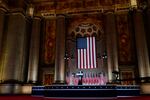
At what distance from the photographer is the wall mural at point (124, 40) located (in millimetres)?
16797

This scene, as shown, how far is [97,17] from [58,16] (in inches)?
145

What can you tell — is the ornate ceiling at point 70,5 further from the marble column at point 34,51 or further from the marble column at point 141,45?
the marble column at point 141,45

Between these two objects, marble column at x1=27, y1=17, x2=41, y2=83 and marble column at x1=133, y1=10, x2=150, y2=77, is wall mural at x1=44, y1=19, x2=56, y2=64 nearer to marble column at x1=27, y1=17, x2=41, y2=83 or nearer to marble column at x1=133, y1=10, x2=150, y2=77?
marble column at x1=27, y1=17, x2=41, y2=83

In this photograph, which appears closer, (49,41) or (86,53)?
(86,53)

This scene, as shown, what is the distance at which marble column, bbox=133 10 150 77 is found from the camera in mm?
15672

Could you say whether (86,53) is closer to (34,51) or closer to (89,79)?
(89,79)

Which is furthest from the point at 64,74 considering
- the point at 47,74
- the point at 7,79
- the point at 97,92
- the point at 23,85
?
the point at 97,92

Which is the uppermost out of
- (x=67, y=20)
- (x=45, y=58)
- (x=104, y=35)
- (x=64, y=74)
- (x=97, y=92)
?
(x=67, y=20)

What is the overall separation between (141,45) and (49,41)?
8.26m

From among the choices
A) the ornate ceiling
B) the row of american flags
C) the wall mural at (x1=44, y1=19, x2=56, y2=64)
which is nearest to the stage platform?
the row of american flags

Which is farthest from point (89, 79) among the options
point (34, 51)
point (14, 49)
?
point (14, 49)

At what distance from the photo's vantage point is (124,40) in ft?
56.6

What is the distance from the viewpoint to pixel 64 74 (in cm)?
1698

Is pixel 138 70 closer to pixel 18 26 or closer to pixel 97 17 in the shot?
pixel 97 17
